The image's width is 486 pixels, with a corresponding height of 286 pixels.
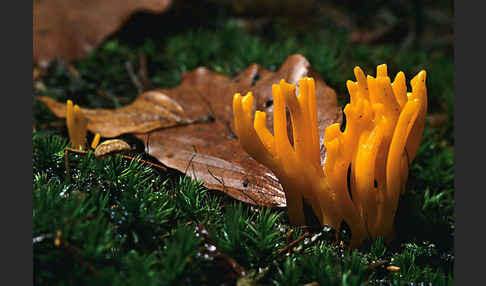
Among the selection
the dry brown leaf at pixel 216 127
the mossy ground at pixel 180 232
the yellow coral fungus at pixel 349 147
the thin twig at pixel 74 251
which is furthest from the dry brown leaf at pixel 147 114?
the thin twig at pixel 74 251

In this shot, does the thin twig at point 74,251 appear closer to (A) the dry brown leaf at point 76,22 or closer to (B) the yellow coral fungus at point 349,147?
(B) the yellow coral fungus at point 349,147

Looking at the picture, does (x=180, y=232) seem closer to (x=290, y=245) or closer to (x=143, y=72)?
(x=290, y=245)

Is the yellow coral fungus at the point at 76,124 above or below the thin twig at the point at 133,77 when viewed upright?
below

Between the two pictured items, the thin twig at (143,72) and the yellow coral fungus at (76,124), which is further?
the thin twig at (143,72)

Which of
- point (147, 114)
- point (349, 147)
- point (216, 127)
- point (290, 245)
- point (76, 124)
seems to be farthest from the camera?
point (147, 114)

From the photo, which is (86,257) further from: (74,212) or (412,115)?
(412,115)

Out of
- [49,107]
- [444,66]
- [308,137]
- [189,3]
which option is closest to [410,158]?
[308,137]

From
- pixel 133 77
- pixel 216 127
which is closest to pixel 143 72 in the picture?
pixel 133 77
